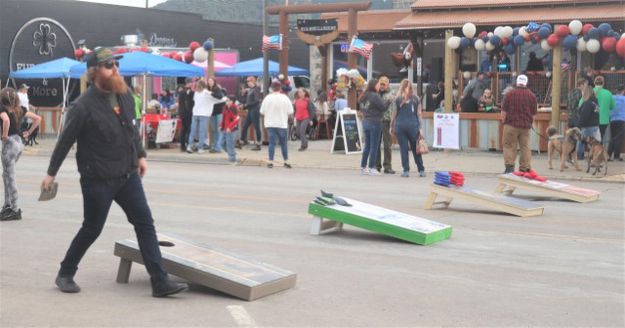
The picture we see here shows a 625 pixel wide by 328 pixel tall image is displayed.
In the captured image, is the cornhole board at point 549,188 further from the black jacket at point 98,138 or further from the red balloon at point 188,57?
the red balloon at point 188,57

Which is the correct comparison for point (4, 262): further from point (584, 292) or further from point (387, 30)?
point (387, 30)

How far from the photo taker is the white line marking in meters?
6.86

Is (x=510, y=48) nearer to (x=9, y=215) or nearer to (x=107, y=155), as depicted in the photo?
(x=9, y=215)

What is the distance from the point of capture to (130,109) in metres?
7.69

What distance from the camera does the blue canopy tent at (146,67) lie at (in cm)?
2564

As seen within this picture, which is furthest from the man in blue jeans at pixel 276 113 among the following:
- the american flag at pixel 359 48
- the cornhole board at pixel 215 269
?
the cornhole board at pixel 215 269

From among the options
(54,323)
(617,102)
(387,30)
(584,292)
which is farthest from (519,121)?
(387,30)

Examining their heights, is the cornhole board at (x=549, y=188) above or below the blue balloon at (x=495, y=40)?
below

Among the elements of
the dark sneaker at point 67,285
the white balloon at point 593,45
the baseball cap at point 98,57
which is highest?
the white balloon at point 593,45

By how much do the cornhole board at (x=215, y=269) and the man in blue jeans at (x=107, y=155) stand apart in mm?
206

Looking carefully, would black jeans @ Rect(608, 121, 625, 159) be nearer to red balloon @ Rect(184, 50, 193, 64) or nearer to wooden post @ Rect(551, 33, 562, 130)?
wooden post @ Rect(551, 33, 562, 130)

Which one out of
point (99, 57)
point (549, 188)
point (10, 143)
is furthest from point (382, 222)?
point (549, 188)

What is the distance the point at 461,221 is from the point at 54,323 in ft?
21.5

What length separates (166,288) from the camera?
24.8 feet
